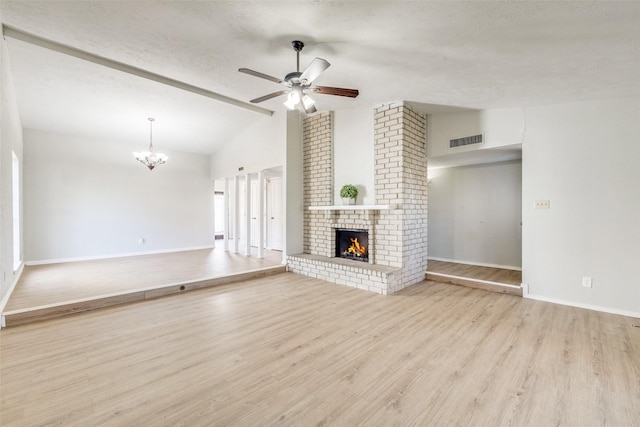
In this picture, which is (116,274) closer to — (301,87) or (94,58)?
(94,58)

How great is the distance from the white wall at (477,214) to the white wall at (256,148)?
361 cm

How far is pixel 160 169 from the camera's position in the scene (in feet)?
24.5

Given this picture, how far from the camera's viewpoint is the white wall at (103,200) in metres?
5.85

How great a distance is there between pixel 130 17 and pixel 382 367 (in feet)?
12.5

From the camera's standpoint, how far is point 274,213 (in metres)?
8.00

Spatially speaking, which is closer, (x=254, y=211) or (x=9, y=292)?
(x=9, y=292)

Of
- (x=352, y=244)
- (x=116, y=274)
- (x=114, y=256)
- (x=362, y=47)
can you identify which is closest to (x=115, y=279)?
(x=116, y=274)

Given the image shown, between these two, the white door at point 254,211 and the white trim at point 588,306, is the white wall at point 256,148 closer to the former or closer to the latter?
the white door at point 254,211

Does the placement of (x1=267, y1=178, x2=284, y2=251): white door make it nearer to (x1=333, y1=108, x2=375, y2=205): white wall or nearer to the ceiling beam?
(x1=333, y1=108, x2=375, y2=205): white wall

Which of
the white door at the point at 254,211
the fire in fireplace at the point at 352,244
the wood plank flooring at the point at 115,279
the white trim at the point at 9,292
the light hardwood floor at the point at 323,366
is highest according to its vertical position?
the white door at the point at 254,211

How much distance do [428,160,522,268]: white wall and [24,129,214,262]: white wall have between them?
6.56 meters

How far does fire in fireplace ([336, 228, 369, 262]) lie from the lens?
508cm

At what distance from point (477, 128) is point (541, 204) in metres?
1.47

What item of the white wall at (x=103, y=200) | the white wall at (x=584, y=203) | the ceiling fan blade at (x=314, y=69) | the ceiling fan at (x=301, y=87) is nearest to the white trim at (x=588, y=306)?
the white wall at (x=584, y=203)
